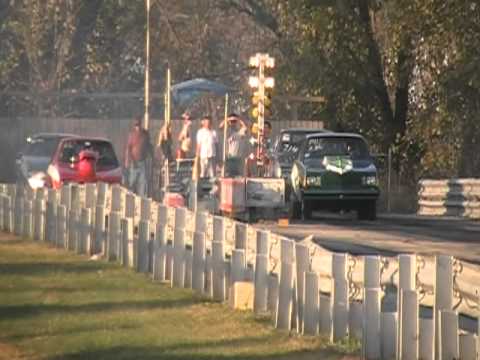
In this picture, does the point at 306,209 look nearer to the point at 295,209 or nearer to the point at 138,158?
the point at 295,209

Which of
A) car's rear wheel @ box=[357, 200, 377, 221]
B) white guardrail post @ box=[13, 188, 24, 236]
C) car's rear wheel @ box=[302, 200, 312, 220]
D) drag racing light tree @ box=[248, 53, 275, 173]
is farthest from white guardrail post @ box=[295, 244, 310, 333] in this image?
drag racing light tree @ box=[248, 53, 275, 173]

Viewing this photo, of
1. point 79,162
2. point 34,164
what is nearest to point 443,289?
point 79,162

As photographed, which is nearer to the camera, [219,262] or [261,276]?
[261,276]

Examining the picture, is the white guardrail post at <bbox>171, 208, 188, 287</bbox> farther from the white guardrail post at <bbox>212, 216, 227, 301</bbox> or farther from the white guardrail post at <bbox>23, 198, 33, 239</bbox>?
the white guardrail post at <bbox>23, 198, 33, 239</bbox>

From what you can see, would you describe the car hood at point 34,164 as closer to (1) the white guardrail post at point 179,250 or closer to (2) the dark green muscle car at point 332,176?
(2) the dark green muscle car at point 332,176

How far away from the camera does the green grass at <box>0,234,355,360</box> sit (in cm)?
1377

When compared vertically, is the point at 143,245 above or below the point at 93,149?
below

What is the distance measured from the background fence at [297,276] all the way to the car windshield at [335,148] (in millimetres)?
9612

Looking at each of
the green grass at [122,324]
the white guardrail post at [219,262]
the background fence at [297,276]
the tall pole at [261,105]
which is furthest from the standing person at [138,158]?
the white guardrail post at [219,262]

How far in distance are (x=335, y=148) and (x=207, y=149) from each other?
2.90 m

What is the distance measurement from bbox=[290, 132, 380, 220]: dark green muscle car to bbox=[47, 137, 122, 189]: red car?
14.9 ft

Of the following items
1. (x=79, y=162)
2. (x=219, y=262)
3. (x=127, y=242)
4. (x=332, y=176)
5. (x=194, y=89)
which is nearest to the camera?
(x=219, y=262)

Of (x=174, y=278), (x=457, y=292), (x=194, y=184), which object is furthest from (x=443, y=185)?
(x=457, y=292)

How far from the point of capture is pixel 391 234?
94.6 ft
